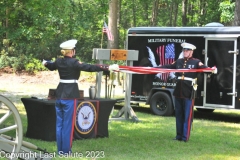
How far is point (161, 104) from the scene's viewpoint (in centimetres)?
1498

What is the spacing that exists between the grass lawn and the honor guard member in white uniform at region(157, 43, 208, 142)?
0.29m

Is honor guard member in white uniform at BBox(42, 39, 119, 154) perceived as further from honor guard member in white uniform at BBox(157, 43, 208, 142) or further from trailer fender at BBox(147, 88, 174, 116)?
trailer fender at BBox(147, 88, 174, 116)

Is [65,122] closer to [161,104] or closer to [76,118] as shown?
[76,118]

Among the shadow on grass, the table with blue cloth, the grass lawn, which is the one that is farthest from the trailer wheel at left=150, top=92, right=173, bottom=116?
the table with blue cloth

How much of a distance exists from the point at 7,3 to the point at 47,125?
17.6 ft

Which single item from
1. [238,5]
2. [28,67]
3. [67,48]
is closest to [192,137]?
[67,48]

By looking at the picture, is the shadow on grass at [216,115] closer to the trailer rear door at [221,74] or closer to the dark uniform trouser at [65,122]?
the trailer rear door at [221,74]

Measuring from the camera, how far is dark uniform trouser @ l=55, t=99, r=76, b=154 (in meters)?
8.38

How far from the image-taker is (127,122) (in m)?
12.8

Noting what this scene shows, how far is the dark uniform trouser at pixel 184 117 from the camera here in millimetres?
10234

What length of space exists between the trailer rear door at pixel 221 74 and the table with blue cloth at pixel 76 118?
4.49 meters

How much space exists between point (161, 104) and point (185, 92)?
4.79 meters

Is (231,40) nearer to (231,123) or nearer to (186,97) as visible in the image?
(231,123)

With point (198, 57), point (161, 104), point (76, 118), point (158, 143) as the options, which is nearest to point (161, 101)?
point (161, 104)
